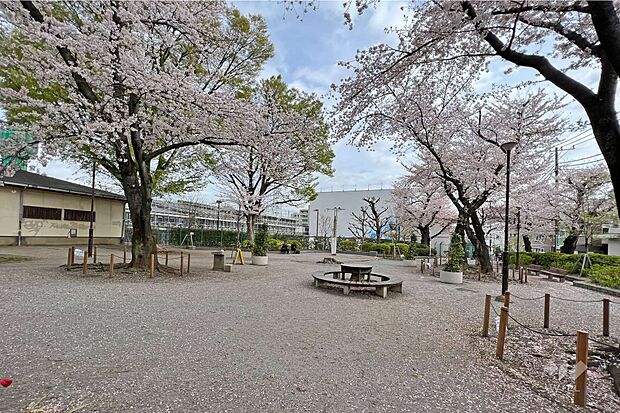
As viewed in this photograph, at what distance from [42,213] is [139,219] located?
11.9 m

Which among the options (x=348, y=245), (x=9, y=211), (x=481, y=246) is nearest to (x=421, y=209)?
(x=348, y=245)

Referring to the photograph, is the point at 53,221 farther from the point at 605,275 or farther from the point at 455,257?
the point at 605,275

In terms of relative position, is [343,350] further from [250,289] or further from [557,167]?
[557,167]

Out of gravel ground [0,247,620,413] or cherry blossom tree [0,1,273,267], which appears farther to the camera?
cherry blossom tree [0,1,273,267]

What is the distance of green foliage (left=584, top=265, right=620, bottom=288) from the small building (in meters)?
24.7

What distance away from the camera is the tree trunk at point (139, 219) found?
990 centimetres

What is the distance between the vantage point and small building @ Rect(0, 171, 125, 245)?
52.6ft

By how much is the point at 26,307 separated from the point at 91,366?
10.6ft

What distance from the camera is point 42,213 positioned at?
57.3 ft

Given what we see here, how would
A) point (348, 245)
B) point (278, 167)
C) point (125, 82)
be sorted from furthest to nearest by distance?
1. point (348, 245)
2. point (278, 167)
3. point (125, 82)

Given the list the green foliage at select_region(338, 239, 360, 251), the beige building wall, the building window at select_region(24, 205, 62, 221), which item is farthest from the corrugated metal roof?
the green foliage at select_region(338, 239, 360, 251)

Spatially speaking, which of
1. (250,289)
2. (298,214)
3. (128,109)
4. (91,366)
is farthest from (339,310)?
(298,214)

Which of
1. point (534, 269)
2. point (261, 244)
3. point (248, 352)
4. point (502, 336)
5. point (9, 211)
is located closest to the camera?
point (248, 352)

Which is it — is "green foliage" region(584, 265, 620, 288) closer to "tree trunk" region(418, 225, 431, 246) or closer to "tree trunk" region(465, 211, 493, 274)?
"tree trunk" region(465, 211, 493, 274)
